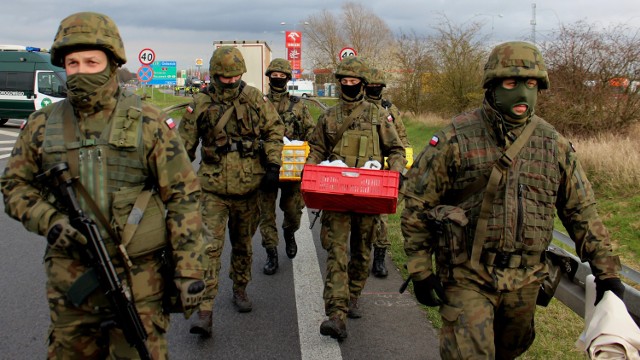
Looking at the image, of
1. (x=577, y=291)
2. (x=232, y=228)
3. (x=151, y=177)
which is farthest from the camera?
(x=232, y=228)

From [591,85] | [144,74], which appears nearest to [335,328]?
[591,85]

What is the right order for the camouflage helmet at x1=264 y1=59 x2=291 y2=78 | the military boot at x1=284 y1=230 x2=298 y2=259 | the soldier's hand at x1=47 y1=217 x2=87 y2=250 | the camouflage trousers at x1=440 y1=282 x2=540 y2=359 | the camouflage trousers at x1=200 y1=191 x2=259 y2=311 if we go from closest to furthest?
1. the soldier's hand at x1=47 y1=217 x2=87 y2=250
2. the camouflage trousers at x1=440 y1=282 x2=540 y2=359
3. the camouflage trousers at x1=200 y1=191 x2=259 y2=311
4. the military boot at x1=284 y1=230 x2=298 y2=259
5. the camouflage helmet at x1=264 y1=59 x2=291 y2=78

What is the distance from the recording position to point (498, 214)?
2908 millimetres

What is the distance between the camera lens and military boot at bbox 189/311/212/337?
4.31 metres

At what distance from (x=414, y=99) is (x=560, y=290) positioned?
22.1m

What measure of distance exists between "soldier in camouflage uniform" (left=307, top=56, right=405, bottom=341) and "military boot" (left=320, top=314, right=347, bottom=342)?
30 cm

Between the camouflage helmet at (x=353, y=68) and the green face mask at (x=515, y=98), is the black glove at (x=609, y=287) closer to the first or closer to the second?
the green face mask at (x=515, y=98)

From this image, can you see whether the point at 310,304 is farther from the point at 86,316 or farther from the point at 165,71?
the point at 165,71

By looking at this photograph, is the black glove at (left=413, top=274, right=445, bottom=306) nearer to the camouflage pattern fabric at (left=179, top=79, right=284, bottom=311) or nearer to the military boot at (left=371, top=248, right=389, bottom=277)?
the camouflage pattern fabric at (left=179, top=79, right=284, bottom=311)

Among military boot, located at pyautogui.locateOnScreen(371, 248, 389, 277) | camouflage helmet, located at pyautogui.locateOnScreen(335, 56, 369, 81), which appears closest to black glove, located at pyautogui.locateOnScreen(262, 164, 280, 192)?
camouflage helmet, located at pyautogui.locateOnScreen(335, 56, 369, 81)

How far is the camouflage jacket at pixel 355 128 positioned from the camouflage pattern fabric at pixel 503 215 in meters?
1.73

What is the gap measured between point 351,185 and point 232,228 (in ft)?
4.42

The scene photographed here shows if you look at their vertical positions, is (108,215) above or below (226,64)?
below

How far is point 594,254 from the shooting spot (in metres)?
2.96
